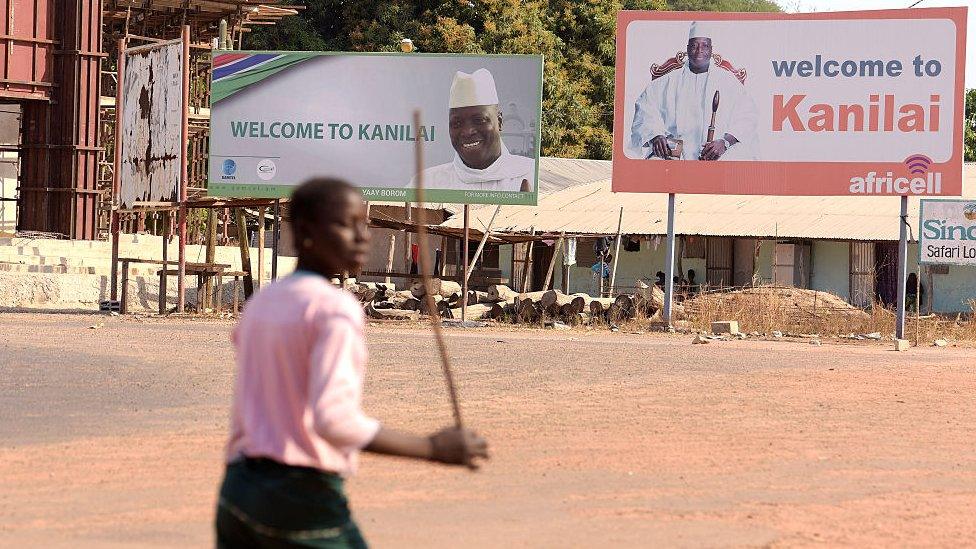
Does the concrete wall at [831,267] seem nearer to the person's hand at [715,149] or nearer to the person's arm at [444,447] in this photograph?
the person's hand at [715,149]

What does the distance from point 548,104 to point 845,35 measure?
23.1 m

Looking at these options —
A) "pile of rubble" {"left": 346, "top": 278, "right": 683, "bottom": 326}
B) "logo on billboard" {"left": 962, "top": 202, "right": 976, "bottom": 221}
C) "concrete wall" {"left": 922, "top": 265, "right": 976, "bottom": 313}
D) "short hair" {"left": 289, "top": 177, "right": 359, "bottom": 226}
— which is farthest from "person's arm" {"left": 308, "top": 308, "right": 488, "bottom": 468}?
"concrete wall" {"left": 922, "top": 265, "right": 976, "bottom": 313}

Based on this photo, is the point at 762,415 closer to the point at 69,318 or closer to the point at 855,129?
the point at 855,129

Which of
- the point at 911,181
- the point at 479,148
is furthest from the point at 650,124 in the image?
the point at 911,181

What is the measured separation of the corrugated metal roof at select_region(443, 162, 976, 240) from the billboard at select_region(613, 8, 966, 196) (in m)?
9.61

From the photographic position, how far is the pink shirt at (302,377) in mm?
3447

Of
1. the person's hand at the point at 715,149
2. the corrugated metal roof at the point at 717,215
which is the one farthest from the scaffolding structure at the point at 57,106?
the person's hand at the point at 715,149

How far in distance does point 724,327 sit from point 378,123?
24.5 ft

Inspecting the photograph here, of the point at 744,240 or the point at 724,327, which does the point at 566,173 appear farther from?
the point at 724,327

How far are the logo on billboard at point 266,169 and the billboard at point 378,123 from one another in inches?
0.7

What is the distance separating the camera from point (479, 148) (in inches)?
1087

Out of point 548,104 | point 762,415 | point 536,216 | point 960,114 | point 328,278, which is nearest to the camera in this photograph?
point 328,278

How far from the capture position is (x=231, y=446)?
12.1ft

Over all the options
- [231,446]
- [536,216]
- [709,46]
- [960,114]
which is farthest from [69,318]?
[231,446]
